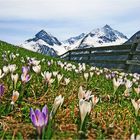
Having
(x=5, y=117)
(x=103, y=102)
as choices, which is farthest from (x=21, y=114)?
(x=103, y=102)

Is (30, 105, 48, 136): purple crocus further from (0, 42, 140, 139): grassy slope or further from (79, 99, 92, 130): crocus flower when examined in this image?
(79, 99, 92, 130): crocus flower

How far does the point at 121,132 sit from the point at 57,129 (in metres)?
0.57

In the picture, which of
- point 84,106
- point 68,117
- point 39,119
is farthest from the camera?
point 68,117

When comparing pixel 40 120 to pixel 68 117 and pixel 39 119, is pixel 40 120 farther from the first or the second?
pixel 68 117

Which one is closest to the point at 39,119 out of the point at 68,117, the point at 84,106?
the point at 84,106

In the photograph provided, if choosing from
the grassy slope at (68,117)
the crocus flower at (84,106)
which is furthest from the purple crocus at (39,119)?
the crocus flower at (84,106)

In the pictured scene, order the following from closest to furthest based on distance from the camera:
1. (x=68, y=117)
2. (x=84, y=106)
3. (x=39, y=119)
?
1. (x=39, y=119)
2. (x=84, y=106)
3. (x=68, y=117)

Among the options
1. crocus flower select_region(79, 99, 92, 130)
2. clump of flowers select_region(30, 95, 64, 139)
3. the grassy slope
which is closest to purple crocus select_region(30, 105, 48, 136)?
clump of flowers select_region(30, 95, 64, 139)

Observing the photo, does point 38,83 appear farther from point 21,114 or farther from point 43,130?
point 43,130

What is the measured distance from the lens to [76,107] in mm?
4332

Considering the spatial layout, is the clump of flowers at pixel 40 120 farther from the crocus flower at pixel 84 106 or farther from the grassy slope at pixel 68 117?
the crocus flower at pixel 84 106

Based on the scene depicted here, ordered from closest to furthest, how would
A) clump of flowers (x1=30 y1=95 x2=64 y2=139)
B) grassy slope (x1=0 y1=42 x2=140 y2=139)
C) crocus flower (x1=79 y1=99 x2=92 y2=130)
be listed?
1. clump of flowers (x1=30 y1=95 x2=64 y2=139)
2. crocus flower (x1=79 y1=99 x2=92 y2=130)
3. grassy slope (x1=0 y1=42 x2=140 y2=139)

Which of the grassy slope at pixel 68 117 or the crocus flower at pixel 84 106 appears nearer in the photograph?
the crocus flower at pixel 84 106

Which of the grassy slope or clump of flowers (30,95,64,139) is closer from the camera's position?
clump of flowers (30,95,64,139)
